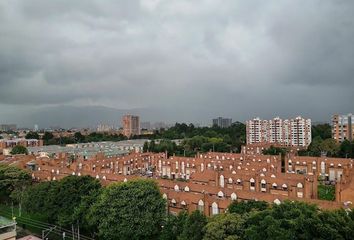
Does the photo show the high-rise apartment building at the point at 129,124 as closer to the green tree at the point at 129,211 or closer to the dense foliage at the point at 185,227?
the green tree at the point at 129,211

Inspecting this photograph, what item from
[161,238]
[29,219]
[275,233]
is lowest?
[29,219]

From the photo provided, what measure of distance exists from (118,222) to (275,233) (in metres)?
10.8

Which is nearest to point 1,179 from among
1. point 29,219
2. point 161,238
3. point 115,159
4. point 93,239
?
point 29,219

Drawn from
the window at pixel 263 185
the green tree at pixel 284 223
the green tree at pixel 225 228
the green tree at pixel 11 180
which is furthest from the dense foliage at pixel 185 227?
the green tree at pixel 11 180

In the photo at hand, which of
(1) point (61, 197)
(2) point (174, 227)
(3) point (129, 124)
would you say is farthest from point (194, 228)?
(3) point (129, 124)

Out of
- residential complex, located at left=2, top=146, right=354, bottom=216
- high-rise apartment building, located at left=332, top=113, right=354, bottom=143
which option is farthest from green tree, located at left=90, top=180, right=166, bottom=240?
high-rise apartment building, located at left=332, top=113, right=354, bottom=143

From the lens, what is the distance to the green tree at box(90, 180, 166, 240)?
67.1 feet

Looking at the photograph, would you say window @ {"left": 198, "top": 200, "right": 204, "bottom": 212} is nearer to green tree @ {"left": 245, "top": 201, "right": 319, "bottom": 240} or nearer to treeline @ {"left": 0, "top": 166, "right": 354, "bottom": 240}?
treeline @ {"left": 0, "top": 166, "right": 354, "bottom": 240}

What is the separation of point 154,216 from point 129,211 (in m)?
1.80

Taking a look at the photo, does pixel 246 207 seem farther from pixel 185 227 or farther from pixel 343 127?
pixel 343 127

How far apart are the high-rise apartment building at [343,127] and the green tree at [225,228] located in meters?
69.7

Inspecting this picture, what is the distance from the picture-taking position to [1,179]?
33156 mm

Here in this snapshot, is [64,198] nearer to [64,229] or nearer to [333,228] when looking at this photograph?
[64,229]

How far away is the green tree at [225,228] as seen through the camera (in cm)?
1567
